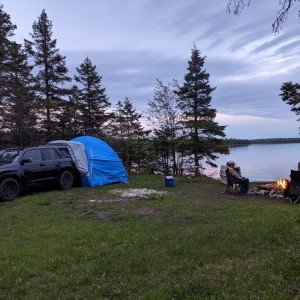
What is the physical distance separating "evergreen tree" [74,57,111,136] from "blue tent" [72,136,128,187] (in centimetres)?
1419

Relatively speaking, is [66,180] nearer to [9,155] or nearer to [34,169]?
[34,169]

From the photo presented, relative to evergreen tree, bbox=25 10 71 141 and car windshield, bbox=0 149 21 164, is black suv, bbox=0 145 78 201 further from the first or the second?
evergreen tree, bbox=25 10 71 141

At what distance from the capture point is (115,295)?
369 cm

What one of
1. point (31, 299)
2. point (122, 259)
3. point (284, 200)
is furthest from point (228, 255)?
point (284, 200)

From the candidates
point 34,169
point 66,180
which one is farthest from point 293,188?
point 34,169

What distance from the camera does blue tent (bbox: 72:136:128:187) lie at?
14.4 m

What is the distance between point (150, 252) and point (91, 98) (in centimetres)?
2616

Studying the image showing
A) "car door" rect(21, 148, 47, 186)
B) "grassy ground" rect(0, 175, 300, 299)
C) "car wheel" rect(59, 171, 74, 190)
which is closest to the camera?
"grassy ground" rect(0, 175, 300, 299)

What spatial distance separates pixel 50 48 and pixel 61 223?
67.6 ft

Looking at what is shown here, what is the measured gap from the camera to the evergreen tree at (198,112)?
23.4m

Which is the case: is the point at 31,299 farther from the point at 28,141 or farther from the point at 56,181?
the point at 28,141

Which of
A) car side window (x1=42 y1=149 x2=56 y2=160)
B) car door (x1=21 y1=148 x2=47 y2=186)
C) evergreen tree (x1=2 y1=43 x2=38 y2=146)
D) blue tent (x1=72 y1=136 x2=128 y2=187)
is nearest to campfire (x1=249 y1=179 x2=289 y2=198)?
blue tent (x1=72 y1=136 x2=128 y2=187)

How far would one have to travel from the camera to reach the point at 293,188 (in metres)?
10.6

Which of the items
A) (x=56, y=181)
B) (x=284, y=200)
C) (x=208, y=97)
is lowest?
(x=284, y=200)
